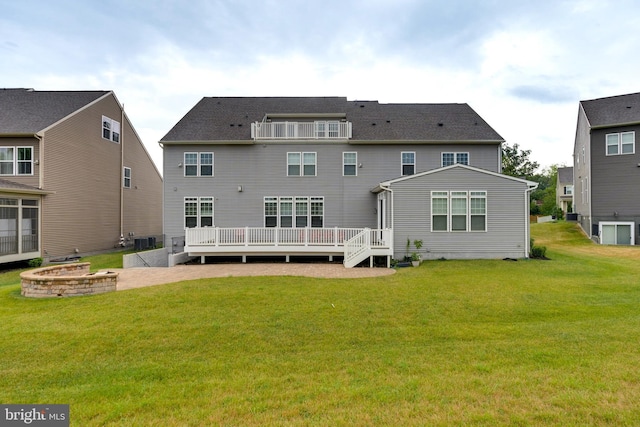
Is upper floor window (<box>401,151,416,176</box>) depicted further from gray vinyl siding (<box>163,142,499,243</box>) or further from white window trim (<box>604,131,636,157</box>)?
white window trim (<box>604,131,636,157</box>)

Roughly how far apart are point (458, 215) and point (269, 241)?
8154 millimetres

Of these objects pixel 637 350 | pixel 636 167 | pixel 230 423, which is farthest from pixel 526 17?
pixel 230 423

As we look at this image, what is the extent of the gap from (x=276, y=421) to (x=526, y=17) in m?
20.0

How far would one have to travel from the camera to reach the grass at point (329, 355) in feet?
10.0

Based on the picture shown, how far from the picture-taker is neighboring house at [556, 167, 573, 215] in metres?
39.9

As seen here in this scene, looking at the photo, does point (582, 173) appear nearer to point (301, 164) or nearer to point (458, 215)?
point (458, 215)

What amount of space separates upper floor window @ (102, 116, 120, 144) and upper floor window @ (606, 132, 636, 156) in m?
30.6

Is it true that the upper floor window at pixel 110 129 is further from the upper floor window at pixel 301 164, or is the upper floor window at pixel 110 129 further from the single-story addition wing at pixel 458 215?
the single-story addition wing at pixel 458 215

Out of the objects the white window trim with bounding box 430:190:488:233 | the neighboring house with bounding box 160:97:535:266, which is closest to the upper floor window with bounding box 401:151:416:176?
the neighboring house with bounding box 160:97:535:266

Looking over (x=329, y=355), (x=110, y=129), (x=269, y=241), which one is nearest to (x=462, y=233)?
(x=269, y=241)

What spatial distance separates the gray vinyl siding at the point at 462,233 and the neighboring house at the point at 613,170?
1068 cm

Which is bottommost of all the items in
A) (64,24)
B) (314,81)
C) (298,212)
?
(298,212)

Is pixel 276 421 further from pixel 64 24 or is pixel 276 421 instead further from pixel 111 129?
pixel 111 129

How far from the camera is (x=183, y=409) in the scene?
3.10m
